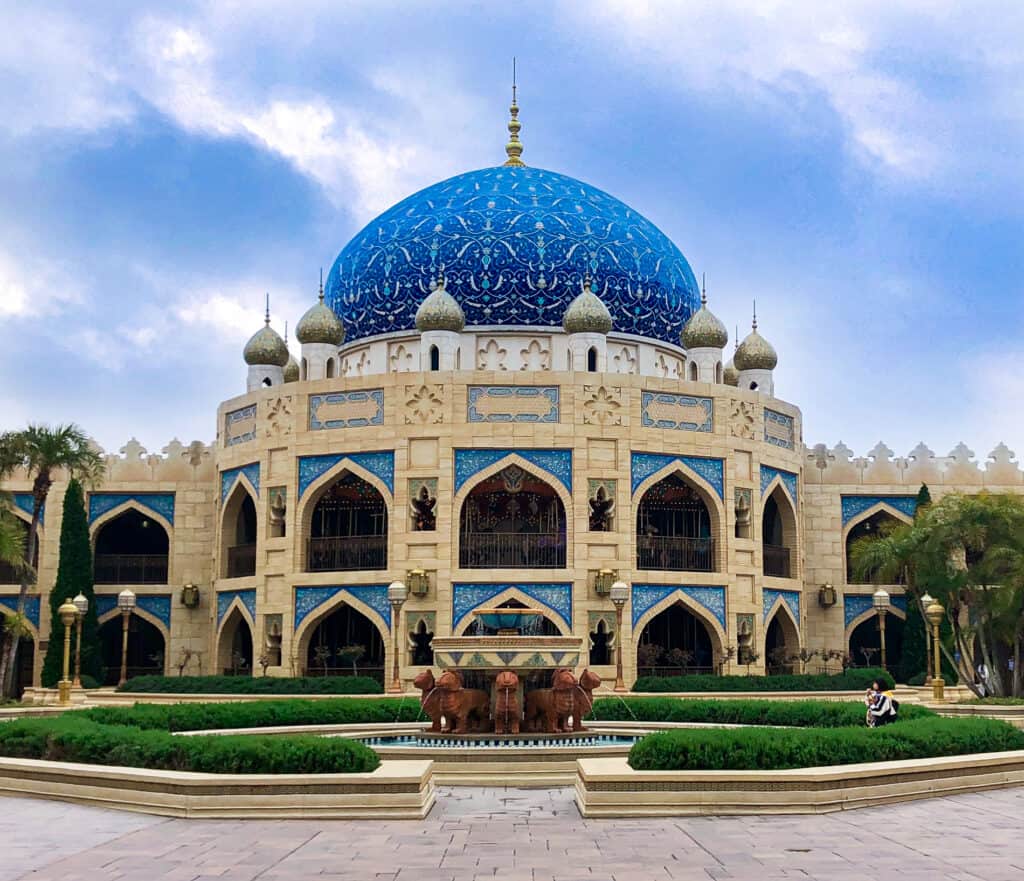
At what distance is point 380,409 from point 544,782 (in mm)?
14771

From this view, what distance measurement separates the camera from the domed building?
27844mm

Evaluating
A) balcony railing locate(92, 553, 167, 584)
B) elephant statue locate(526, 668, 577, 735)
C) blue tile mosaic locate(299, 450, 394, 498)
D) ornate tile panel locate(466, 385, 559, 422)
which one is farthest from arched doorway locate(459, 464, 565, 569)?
elephant statue locate(526, 668, 577, 735)

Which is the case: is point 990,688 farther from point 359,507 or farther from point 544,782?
point 544,782

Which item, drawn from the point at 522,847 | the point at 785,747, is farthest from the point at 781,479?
the point at 522,847

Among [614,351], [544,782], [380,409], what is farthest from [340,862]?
[614,351]

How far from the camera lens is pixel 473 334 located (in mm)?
31641

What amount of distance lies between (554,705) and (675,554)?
12523 millimetres

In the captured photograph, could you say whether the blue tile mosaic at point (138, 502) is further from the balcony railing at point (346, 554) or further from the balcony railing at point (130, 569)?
the balcony railing at point (346, 554)

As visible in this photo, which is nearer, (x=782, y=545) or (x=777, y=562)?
(x=777, y=562)

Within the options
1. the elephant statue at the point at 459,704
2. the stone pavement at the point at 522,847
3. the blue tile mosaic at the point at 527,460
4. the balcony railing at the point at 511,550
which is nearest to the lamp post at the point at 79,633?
the balcony railing at the point at 511,550

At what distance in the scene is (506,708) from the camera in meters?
16.6

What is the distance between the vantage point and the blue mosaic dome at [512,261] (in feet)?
104

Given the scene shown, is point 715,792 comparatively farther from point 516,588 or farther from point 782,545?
point 782,545

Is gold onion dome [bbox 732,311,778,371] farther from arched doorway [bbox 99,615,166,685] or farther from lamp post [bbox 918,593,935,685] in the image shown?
arched doorway [bbox 99,615,166,685]
